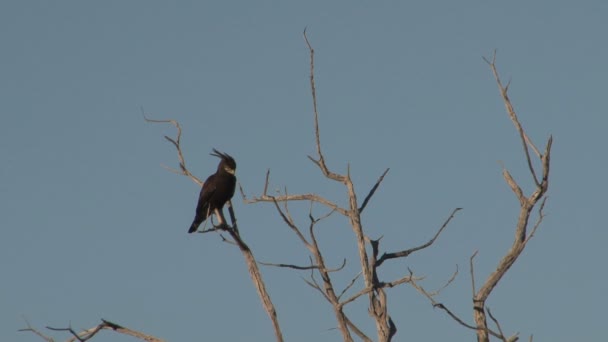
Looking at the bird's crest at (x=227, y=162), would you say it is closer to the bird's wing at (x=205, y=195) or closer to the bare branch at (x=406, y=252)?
the bird's wing at (x=205, y=195)

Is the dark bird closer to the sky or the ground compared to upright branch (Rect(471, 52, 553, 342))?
closer to the sky

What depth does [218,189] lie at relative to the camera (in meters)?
10.3

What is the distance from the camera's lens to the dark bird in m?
10.0

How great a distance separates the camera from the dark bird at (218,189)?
1002 centimetres

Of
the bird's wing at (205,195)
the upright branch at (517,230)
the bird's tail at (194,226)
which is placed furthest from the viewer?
the bird's tail at (194,226)

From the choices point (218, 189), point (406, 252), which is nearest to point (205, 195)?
point (218, 189)

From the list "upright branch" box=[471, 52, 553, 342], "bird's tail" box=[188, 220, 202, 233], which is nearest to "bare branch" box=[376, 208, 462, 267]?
"upright branch" box=[471, 52, 553, 342]

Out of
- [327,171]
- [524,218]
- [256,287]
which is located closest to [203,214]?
[256,287]

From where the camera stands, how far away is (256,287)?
6.95 meters

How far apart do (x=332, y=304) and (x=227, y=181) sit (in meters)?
4.09

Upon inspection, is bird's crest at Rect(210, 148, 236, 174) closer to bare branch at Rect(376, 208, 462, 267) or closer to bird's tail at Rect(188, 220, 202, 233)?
bird's tail at Rect(188, 220, 202, 233)

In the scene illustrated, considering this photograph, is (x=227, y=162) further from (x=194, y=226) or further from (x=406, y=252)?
(x=406, y=252)

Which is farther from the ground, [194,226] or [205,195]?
[194,226]

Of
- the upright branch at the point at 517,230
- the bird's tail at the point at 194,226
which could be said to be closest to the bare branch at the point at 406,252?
the upright branch at the point at 517,230
